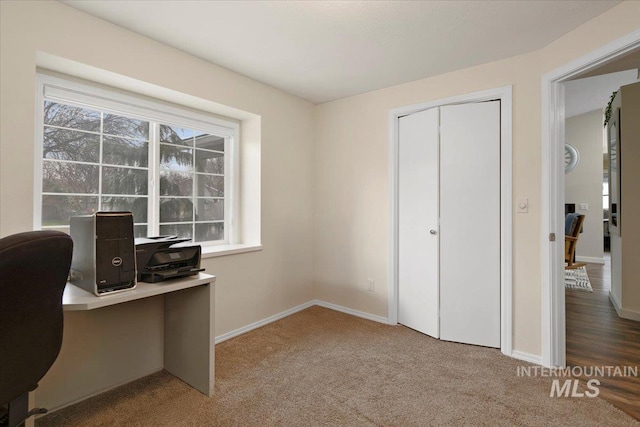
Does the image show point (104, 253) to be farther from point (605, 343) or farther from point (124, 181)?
point (605, 343)

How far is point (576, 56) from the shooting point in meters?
2.10

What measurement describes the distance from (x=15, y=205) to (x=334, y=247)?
270cm

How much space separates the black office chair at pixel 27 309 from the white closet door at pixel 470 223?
266 cm

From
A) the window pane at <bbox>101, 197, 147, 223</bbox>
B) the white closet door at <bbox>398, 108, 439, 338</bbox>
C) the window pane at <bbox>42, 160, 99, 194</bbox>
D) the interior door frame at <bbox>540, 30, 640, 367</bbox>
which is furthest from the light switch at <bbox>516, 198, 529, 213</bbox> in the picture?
the window pane at <bbox>42, 160, 99, 194</bbox>

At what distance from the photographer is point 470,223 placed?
8.86 feet

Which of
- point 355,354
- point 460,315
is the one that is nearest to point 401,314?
point 460,315

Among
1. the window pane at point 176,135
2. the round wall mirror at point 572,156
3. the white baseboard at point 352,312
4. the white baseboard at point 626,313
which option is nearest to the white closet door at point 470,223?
the white baseboard at point 352,312

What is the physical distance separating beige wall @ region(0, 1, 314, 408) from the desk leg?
0.44 ft

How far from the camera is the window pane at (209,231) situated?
296 cm

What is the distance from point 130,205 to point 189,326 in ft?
3.55

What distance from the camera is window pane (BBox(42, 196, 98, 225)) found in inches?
81.5

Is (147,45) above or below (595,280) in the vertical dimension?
above

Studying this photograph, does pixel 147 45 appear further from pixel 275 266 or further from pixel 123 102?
pixel 275 266

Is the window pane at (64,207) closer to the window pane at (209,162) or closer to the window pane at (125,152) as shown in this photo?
the window pane at (125,152)
